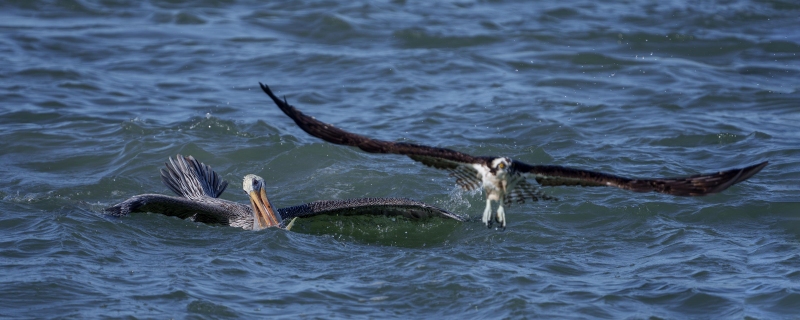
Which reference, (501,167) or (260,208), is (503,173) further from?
(260,208)

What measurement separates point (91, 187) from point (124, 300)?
3.42 m

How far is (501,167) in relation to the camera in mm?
6688

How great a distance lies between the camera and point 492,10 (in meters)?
17.6

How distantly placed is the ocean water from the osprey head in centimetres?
83

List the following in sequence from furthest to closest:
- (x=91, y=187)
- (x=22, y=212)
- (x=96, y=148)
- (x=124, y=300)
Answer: (x=96, y=148) < (x=91, y=187) < (x=22, y=212) < (x=124, y=300)

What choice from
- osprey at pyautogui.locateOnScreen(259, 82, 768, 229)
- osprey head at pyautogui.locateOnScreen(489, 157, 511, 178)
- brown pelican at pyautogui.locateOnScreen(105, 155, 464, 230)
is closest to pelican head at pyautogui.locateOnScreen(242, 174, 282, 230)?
brown pelican at pyautogui.locateOnScreen(105, 155, 464, 230)

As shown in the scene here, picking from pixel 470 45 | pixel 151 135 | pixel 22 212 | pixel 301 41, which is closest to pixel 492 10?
pixel 470 45

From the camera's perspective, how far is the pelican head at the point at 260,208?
8492mm

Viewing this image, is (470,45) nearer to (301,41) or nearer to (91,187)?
(301,41)

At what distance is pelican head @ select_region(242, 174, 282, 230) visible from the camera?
8.49 metres

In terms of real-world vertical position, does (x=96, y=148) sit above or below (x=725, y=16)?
below

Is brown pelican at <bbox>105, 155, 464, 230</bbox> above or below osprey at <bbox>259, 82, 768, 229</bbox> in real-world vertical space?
below

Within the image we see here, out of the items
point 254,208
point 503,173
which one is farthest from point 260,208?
point 503,173

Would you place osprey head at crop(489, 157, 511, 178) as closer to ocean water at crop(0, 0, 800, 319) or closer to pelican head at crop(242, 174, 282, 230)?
ocean water at crop(0, 0, 800, 319)
